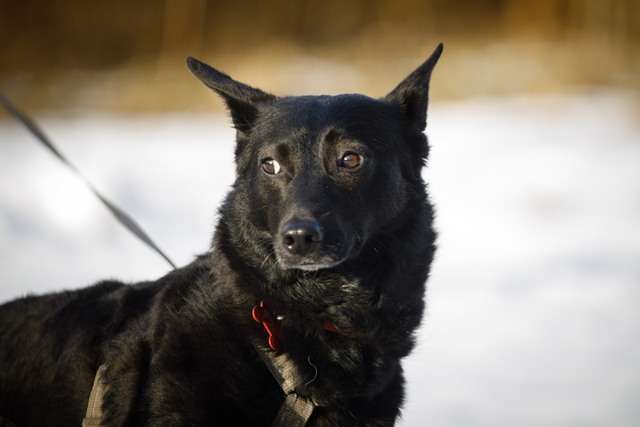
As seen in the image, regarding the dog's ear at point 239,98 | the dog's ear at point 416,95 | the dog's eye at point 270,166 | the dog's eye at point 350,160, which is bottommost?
the dog's eye at point 270,166

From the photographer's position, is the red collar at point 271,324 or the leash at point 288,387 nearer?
the leash at point 288,387

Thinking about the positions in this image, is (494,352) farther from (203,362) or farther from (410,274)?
(203,362)

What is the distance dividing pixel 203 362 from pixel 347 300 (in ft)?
1.89

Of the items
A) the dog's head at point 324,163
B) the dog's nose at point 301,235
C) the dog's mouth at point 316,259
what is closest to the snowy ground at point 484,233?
the dog's head at point 324,163

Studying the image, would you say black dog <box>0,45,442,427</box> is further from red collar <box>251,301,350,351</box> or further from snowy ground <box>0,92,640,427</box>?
snowy ground <box>0,92,640,427</box>

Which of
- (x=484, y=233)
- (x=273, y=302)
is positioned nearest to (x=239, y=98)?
(x=273, y=302)

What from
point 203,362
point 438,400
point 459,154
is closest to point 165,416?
point 203,362

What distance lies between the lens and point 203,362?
8.21 feet

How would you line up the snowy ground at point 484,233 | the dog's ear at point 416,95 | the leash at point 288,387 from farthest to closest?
the snowy ground at point 484,233 → the dog's ear at point 416,95 → the leash at point 288,387

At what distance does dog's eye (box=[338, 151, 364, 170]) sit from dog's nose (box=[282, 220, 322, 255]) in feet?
1.12

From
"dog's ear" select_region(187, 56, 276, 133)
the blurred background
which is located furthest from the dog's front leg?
"dog's ear" select_region(187, 56, 276, 133)

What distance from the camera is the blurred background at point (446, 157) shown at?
4.99m

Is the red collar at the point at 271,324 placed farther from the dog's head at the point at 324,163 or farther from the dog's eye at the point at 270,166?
the dog's eye at the point at 270,166

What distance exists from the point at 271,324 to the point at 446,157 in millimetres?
7565
